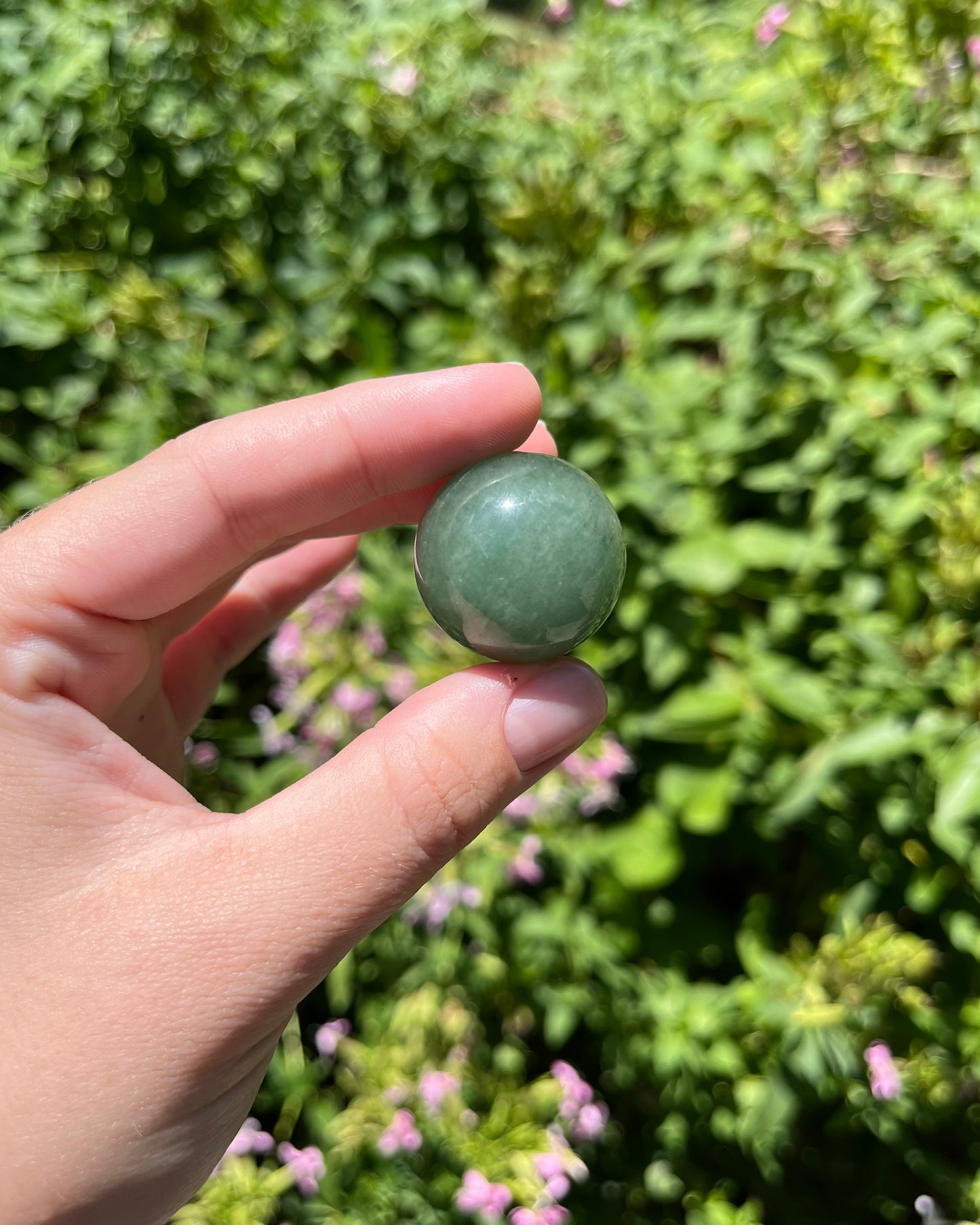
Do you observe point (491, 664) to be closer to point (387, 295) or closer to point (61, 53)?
point (387, 295)

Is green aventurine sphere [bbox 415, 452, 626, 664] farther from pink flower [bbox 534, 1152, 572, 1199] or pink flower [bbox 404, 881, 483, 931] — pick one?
pink flower [bbox 534, 1152, 572, 1199]

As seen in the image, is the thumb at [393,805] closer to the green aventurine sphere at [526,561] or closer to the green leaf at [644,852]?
the green aventurine sphere at [526,561]

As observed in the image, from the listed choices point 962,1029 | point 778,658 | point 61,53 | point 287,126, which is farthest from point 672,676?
point 61,53

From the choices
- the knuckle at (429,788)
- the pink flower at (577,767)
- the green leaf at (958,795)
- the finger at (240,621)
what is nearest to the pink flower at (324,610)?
the finger at (240,621)

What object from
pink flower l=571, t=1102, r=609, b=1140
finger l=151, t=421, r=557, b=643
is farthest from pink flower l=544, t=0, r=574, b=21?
pink flower l=571, t=1102, r=609, b=1140

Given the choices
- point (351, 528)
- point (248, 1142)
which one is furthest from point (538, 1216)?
point (351, 528)
